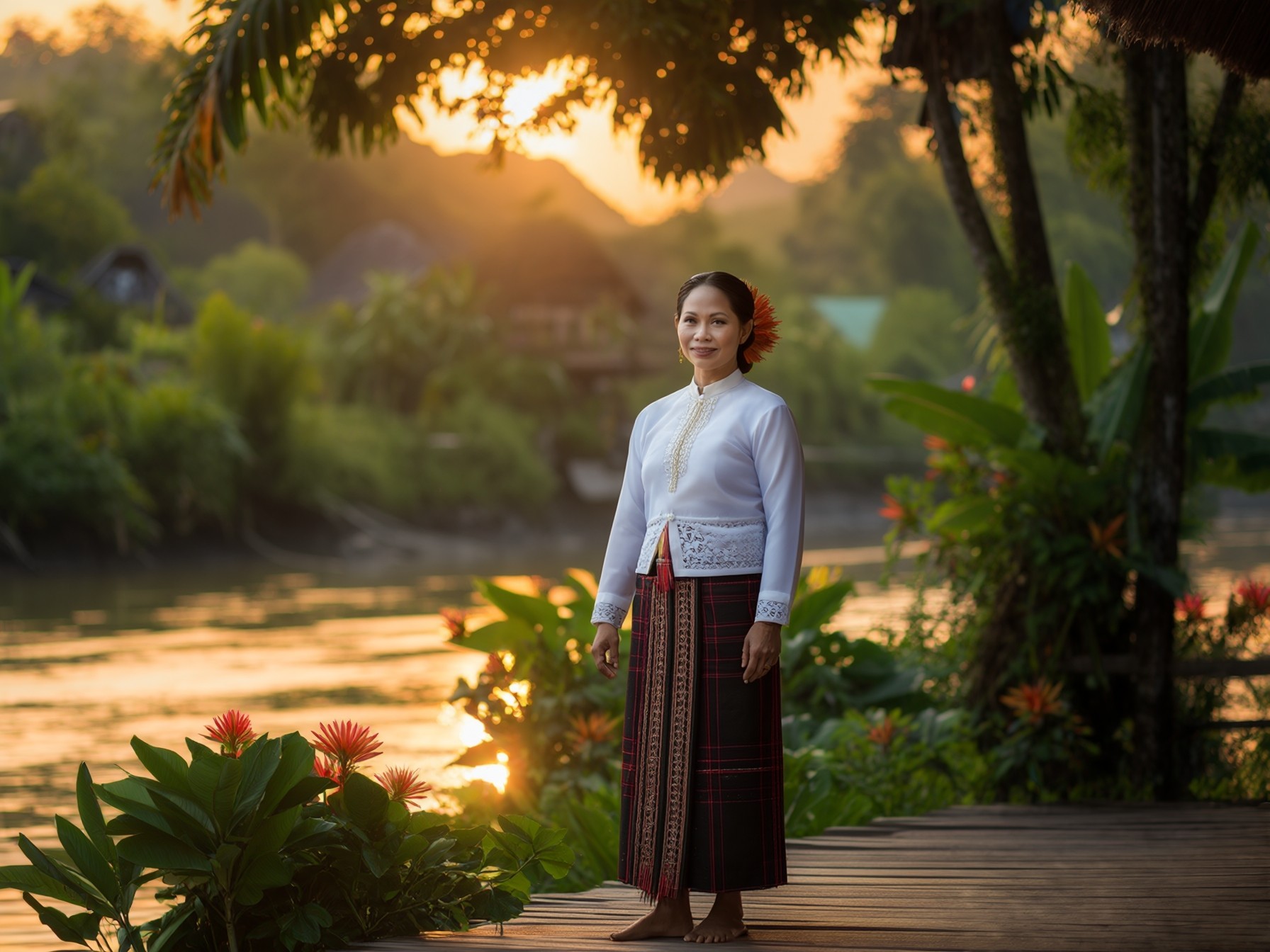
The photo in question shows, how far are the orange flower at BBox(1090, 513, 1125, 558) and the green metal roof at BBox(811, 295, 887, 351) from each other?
4512 centimetres

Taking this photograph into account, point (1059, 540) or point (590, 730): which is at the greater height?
point (1059, 540)

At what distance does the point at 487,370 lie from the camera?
32.0m

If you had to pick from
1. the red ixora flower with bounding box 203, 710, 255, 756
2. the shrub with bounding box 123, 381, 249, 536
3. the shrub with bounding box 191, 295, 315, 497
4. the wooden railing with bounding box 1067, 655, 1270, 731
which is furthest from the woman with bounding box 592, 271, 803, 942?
the shrub with bounding box 191, 295, 315, 497

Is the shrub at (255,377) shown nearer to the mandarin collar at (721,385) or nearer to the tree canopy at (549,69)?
the tree canopy at (549,69)

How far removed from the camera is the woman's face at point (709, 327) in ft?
11.1

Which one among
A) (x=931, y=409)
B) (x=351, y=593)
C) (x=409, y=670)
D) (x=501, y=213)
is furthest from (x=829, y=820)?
(x=501, y=213)

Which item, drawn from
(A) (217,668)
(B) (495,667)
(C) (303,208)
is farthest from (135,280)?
(B) (495,667)

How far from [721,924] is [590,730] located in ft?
7.75

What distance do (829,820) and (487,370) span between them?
27.4 metres

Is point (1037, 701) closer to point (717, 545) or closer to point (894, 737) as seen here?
point (894, 737)

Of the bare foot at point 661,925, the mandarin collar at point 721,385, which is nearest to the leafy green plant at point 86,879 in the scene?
the bare foot at point 661,925

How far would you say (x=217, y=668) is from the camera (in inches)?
469

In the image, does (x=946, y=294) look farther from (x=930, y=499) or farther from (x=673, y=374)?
(x=930, y=499)

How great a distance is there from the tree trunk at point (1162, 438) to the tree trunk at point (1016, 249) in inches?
14.8
